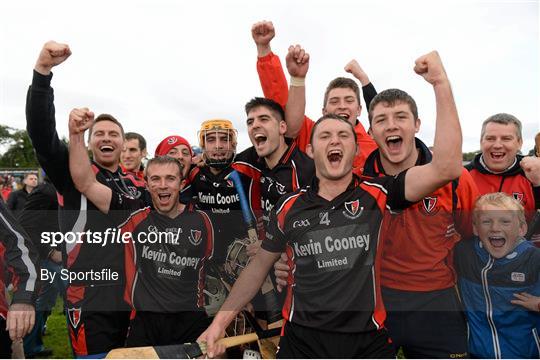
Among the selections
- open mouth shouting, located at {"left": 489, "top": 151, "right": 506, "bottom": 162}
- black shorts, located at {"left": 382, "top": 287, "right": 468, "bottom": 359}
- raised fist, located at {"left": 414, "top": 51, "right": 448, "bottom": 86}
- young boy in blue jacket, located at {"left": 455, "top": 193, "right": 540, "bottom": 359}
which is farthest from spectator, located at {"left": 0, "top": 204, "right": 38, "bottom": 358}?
open mouth shouting, located at {"left": 489, "top": 151, "right": 506, "bottom": 162}

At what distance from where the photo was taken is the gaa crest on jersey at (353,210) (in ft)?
8.49

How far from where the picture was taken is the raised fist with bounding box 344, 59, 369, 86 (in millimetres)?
4746

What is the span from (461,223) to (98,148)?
120 inches

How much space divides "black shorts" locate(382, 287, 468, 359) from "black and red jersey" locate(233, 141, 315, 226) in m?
1.17

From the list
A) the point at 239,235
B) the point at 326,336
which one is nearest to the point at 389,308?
the point at 326,336

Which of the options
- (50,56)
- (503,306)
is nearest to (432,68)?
(503,306)

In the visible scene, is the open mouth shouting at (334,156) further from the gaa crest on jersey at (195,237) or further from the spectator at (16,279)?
the spectator at (16,279)

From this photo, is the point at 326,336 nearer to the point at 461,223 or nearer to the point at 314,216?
the point at 314,216

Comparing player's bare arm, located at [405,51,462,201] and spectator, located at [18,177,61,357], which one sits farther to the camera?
spectator, located at [18,177,61,357]

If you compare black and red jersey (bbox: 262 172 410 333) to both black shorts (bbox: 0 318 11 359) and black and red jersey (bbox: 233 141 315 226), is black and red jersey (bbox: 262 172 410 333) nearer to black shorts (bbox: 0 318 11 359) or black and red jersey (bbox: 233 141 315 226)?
black and red jersey (bbox: 233 141 315 226)

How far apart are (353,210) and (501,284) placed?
132cm

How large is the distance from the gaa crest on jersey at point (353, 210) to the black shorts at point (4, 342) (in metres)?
2.52
